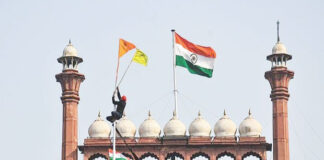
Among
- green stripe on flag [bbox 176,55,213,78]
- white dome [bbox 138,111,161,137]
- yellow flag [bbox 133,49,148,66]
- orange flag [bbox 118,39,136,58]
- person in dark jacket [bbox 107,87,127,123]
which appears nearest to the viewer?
person in dark jacket [bbox 107,87,127,123]

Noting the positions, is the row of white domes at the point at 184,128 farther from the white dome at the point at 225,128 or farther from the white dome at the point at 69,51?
the white dome at the point at 69,51

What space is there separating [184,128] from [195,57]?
4565 mm

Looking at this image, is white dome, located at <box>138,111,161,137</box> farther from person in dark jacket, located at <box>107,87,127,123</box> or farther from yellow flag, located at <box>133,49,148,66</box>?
person in dark jacket, located at <box>107,87,127,123</box>

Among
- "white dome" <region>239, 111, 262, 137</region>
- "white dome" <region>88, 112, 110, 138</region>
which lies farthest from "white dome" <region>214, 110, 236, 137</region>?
"white dome" <region>88, 112, 110, 138</region>

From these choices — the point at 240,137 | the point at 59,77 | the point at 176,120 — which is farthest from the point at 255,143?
the point at 59,77

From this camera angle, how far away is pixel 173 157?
60.7 metres

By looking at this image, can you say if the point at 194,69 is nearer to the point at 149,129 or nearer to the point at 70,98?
the point at 149,129

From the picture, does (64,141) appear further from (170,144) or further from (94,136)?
(170,144)

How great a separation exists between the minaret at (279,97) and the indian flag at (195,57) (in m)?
4.49

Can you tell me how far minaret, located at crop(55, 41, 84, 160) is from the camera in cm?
6125

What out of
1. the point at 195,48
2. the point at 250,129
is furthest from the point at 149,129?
the point at 250,129

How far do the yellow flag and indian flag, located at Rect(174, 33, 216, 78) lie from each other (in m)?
8.24

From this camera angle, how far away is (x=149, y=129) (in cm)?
6072

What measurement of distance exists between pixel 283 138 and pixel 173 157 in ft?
22.9
